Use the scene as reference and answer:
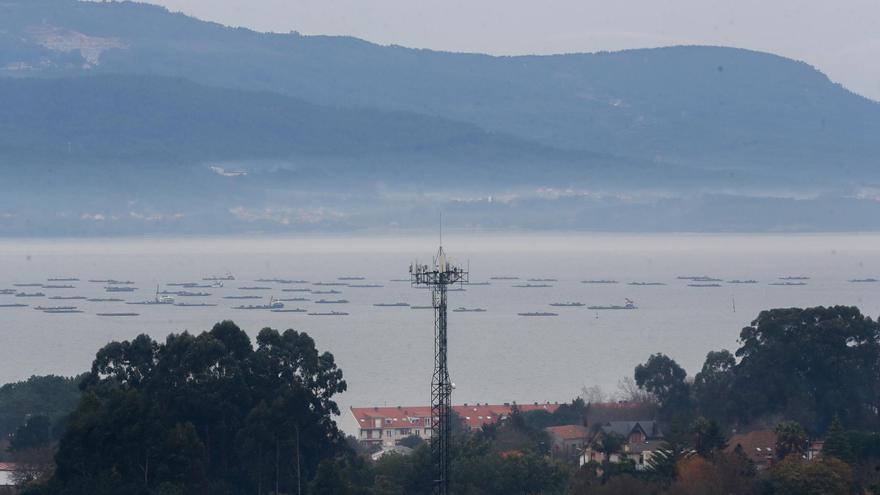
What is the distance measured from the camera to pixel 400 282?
110m

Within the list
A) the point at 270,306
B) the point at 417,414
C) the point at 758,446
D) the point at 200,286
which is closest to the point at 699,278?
the point at 200,286

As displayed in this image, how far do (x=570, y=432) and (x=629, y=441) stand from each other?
9.98ft

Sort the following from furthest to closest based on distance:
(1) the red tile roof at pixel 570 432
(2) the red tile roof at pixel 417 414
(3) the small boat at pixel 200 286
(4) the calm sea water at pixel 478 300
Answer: (3) the small boat at pixel 200 286 < (4) the calm sea water at pixel 478 300 < (2) the red tile roof at pixel 417 414 < (1) the red tile roof at pixel 570 432

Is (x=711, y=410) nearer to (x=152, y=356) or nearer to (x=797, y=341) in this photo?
(x=797, y=341)

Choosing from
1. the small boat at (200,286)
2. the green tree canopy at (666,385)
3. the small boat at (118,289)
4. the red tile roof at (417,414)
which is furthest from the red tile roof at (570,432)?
the small boat at (200,286)

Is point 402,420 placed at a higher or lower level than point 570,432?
higher

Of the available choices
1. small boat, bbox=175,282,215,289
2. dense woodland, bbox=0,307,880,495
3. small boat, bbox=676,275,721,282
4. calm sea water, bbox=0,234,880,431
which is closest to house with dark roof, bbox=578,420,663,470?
dense woodland, bbox=0,307,880,495

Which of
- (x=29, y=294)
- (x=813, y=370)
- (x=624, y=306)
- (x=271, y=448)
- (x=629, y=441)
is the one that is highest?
(x=29, y=294)

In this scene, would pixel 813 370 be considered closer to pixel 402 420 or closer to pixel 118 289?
pixel 402 420

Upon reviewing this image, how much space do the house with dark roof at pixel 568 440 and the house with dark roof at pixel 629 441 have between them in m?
0.28

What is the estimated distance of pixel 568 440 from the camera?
A: 31188mm

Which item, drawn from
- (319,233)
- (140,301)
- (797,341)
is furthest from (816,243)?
(797,341)

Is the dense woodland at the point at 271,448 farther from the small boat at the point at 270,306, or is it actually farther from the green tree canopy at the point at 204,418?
the small boat at the point at 270,306

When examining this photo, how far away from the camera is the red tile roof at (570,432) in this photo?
31.3 m
